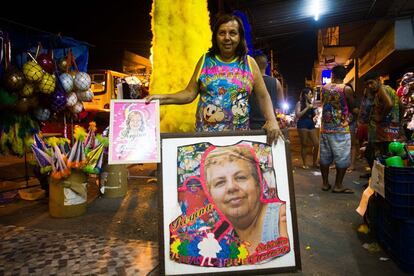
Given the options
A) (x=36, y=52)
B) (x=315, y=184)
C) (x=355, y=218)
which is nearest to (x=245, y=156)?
(x=355, y=218)

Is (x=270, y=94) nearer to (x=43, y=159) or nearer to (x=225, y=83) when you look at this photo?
(x=225, y=83)

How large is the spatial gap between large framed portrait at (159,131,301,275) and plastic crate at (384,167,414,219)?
3.82ft

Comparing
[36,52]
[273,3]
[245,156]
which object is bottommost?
[245,156]

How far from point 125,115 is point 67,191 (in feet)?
8.12

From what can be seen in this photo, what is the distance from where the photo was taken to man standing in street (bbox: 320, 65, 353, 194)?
5.36m

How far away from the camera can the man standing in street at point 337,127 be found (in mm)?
5359

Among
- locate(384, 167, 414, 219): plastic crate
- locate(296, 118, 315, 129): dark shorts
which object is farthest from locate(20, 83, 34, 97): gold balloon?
locate(296, 118, 315, 129): dark shorts

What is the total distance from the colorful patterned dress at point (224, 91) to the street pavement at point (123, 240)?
890 mm

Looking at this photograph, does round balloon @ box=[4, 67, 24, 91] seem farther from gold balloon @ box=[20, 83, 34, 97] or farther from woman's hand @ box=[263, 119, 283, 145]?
woman's hand @ box=[263, 119, 283, 145]

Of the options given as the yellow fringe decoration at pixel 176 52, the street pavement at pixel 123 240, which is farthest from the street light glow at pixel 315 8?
the street pavement at pixel 123 240

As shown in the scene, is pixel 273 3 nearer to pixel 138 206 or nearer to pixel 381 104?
pixel 381 104

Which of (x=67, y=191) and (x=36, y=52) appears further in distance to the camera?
(x=36, y=52)

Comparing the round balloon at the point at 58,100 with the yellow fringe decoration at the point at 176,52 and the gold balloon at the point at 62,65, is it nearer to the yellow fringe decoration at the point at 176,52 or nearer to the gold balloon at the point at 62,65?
the gold balloon at the point at 62,65

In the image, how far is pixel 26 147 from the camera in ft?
17.5
